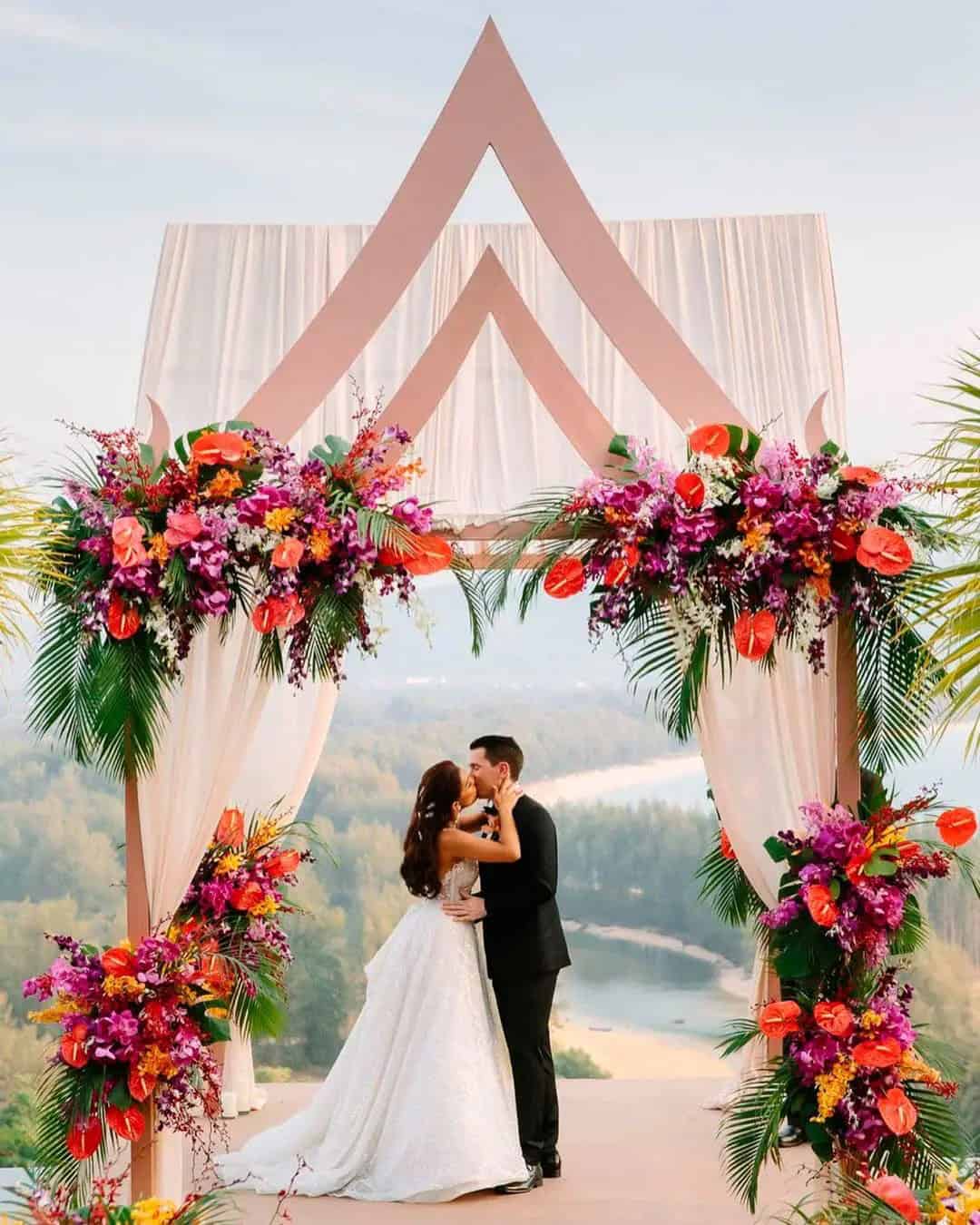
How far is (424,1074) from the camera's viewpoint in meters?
4.96

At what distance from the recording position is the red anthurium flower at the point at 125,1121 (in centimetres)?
400

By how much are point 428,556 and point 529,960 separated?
5.96ft

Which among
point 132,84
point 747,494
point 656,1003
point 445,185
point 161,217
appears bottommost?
point 656,1003

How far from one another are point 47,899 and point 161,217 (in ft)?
16.6

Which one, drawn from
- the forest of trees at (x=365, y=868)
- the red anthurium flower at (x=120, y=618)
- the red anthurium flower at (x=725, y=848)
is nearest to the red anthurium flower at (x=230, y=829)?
the red anthurium flower at (x=120, y=618)

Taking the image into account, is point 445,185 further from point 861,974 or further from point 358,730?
point 358,730

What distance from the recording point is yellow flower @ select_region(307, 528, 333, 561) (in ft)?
13.1

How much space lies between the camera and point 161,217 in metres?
10.5

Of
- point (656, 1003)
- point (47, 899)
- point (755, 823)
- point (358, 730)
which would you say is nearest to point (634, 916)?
point (656, 1003)

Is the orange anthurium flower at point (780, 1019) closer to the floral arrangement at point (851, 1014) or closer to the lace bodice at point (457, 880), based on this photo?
the floral arrangement at point (851, 1014)

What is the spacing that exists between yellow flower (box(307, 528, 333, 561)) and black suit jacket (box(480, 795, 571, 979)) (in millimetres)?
1551

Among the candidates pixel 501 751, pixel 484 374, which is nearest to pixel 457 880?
pixel 501 751

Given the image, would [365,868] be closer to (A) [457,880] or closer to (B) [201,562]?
(A) [457,880]

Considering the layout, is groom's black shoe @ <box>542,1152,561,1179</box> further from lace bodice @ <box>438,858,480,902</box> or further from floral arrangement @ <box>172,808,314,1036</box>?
floral arrangement @ <box>172,808,314,1036</box>
